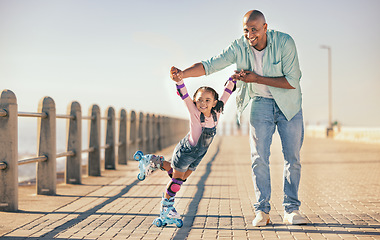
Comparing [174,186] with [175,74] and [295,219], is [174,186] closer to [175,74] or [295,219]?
[175,74]

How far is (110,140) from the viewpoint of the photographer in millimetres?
13336

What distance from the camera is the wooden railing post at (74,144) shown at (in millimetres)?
10070

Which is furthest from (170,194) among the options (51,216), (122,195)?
(122,195)

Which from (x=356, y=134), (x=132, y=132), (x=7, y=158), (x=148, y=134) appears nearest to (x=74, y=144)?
(x=7, y=158)

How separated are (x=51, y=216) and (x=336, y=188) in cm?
466

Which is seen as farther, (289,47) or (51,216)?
(51,216)

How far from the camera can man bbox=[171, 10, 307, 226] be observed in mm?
5531

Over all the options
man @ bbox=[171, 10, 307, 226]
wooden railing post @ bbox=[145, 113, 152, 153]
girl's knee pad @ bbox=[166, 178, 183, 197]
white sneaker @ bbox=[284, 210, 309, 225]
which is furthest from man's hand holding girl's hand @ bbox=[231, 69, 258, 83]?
wooden railing post @ bbox=[145, 113, 152, 153]

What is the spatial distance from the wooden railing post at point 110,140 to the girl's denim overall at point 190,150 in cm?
791

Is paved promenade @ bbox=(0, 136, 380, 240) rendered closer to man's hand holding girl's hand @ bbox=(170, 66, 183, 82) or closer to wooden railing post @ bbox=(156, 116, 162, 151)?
man's hand holding girl's hand @ bbox=(170, 66, 183, 82)

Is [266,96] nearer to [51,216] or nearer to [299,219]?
[299,219]

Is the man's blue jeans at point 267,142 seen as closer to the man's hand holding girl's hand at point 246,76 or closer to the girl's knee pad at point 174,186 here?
the man's hand holding girl's hand at point 246,76

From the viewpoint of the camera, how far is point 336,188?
9211 mm

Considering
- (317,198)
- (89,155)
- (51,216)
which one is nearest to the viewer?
(51,216)
